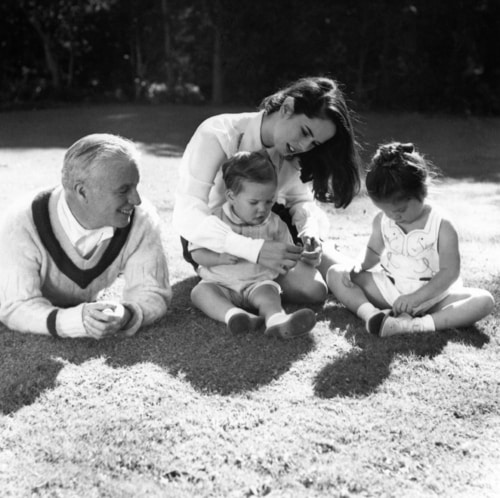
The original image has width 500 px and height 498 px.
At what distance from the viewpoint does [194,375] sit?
2.96 meters

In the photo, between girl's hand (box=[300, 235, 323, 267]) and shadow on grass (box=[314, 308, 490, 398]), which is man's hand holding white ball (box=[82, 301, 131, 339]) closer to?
shadow on grass (box=[314, 308, 490, 398])

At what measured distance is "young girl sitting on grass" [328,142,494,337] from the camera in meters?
3.28

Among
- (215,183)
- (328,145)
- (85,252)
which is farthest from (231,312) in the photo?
(328,145)

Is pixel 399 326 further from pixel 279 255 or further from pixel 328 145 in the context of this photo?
pixel 328 145

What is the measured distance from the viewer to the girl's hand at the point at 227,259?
369 cm

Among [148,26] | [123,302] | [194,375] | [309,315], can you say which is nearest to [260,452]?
[194,375]

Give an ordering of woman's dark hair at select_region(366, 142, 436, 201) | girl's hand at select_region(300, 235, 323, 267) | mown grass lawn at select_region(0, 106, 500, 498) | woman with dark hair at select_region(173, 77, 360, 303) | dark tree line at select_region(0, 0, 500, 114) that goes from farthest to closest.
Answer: dark tree line at select_region(0, 0, 500, 114)
girl's hand at select_region(300, 235, 323, 267)
woman with dark hair at select_region(173, 77, 360, 303)
woman's dark hair at select_region(366, 142, 436, 201)
mown grass lawn at select_region(0, 106, 500, 498)

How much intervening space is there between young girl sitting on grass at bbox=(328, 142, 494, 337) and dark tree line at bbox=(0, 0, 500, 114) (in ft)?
38.3

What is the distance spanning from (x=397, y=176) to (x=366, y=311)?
687 mm

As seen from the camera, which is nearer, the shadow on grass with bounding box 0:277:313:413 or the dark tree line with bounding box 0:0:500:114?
the shadow on grass with bounding box 0:277:313:413

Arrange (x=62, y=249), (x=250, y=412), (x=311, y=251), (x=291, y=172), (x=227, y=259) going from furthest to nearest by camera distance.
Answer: (x=291, y=172) → (x=311, y=251) → (x=227, y=259) → (x=62, y=249) → (x=250, y=412)

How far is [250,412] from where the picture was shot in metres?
2.64

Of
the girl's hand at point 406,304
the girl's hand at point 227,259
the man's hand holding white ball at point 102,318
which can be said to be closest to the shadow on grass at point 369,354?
the girl's hand at point 406,304

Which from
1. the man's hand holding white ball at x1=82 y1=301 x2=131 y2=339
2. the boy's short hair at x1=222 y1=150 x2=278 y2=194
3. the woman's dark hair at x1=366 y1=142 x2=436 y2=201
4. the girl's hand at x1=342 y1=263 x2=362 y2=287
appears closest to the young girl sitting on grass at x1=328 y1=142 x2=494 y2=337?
the woman's dark hair at x1=366 y1=142 x2=436 y2=201
